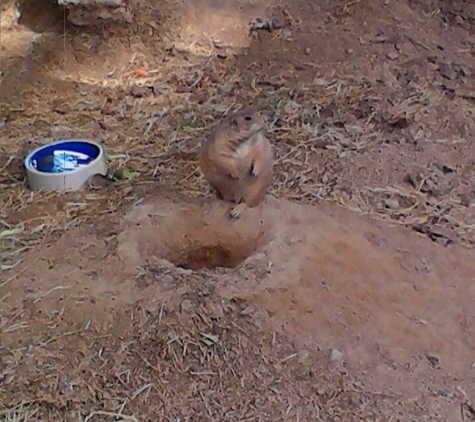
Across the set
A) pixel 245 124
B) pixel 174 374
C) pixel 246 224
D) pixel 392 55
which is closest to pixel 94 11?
pixel 392 55

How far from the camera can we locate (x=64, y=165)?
409 centimetres

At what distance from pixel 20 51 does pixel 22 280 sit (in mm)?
2882

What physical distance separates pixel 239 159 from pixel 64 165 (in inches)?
45.9

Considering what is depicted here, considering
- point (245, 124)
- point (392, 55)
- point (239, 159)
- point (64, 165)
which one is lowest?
point (64, 165)

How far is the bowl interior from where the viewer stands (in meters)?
4.06

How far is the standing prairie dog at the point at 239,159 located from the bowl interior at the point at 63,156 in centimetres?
96

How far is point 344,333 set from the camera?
9.52 feet

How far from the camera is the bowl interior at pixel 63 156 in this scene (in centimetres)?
406

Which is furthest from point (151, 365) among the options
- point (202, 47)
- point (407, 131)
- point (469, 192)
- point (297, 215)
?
point (202, 47)

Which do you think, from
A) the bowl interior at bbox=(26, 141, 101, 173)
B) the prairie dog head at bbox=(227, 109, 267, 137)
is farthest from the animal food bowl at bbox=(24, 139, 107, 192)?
the prairie dog head at bbox=(227, 109, 267, 137)

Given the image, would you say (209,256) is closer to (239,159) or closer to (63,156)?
(239,159)

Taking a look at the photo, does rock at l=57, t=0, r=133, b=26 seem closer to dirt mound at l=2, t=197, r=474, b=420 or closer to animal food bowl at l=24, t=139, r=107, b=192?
Result: animal food bowl at l=24, t=139, r=107, b=192

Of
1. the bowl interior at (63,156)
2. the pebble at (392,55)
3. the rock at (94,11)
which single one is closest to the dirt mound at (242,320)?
the bowl interior at (63,156)

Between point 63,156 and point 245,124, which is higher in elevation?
point 245,124
